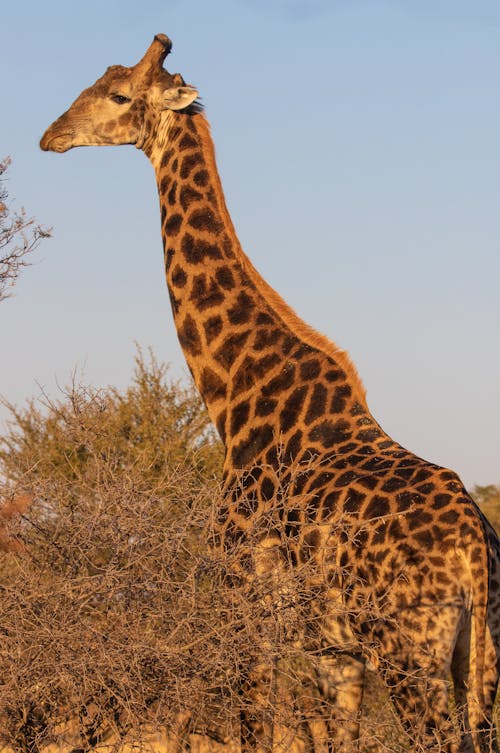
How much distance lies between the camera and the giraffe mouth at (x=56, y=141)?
871cm

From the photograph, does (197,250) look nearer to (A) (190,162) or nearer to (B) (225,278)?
(B) (225,278)

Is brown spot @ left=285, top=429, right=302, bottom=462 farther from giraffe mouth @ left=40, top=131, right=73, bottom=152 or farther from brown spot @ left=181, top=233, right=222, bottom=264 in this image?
giraffe mouth @ left=40, top=131, right=73, bottom=152

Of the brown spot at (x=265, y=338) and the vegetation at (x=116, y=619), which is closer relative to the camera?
the vegetation at (x=116, y=619)

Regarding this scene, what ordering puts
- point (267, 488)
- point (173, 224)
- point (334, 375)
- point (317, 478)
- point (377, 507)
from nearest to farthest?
1. point (377, 507)
2. point (317, 478)
3. point (267, 488)
4. point (334, 375)
5. point (173, 224)

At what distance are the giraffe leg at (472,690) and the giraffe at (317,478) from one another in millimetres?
12

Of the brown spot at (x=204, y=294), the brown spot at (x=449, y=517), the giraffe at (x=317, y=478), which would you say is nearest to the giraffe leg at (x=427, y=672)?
the giraffe at (x=317, y=478)

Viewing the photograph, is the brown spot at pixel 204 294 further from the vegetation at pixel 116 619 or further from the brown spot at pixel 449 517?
the brown spot at pixel 449 517

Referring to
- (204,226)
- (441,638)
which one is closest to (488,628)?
(441,638)

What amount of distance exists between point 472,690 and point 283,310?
3086mm

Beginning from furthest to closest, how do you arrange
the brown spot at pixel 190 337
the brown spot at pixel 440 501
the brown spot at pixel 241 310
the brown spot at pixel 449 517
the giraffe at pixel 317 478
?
the brown spot at pixel 190 337 < the brown spot at pixel 241 310 < the brown spot at pixel 440 501 < the brown spot at pixel 449 517 < the giraffe at pixel 317 478

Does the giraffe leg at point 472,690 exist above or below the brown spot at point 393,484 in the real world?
below

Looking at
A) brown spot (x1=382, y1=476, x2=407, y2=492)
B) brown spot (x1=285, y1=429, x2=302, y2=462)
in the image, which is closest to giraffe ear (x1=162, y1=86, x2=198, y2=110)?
brown spot (x1=285, y1=429, x2=302, y2=462)

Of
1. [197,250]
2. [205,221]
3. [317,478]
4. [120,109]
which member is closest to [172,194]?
[205,221]

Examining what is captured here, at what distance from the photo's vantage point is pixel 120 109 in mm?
8727
